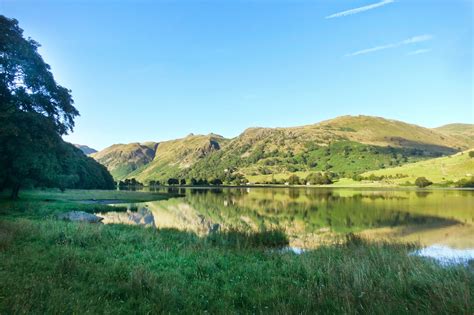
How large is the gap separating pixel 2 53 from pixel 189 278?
29186mm

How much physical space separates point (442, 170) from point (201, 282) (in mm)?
173919

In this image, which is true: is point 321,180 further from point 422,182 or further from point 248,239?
point 248,239

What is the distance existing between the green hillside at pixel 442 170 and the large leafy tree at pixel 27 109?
496 feet

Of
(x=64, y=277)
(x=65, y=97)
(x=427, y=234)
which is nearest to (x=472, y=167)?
(x=427, y=234)

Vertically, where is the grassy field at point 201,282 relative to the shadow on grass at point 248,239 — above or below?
above

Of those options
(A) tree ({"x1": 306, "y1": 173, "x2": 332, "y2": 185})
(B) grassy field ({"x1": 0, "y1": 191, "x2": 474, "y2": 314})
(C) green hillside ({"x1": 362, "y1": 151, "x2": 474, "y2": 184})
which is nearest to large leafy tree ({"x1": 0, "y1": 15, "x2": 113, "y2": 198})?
(B) grassy field ({"x1": 0, "y1": 191, "x2": 474, "y2": 314})

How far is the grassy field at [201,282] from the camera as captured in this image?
868 centimetres

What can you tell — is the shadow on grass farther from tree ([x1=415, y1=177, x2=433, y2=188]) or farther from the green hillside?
the green hillside

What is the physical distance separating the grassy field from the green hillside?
500ft

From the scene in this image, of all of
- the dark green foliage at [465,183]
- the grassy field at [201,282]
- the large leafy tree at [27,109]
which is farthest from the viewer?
the dark green foliage at [465,183]

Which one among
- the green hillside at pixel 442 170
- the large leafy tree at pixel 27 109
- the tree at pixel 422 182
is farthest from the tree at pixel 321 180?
the large leafy tree at pixel 27 109

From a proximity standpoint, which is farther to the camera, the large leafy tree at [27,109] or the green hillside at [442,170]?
the green hillside at [442,170]

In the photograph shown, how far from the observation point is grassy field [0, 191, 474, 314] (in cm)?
868

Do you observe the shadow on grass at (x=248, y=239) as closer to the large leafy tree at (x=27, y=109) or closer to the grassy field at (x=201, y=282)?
the grassy field at (x=201, y=282)
